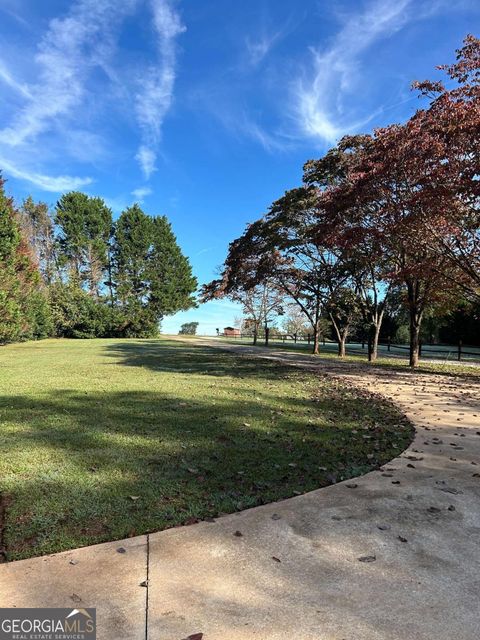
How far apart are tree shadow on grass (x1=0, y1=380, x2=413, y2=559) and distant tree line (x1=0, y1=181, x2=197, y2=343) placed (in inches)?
1303

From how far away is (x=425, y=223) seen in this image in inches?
410

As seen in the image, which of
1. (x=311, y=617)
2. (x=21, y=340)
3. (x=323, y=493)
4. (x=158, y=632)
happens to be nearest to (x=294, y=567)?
(x=311, y=617)

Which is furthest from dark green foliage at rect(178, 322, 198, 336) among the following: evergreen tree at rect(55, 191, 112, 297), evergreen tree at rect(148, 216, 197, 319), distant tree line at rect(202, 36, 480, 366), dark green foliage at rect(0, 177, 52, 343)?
distant tree line at rect(202, 36, 480, 366)

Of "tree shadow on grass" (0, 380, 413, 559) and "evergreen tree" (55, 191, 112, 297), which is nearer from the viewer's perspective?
"tree shadow on grass" (0, 380, 413, 559)

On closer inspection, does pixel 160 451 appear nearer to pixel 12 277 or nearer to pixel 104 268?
pixel 12 277

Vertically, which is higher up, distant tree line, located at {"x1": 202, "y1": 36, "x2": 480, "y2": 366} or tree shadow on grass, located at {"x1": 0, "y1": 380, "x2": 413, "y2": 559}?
distant tree line, located at {"x1": 202, "y1": 36, "x2": 480, "y2": 366}

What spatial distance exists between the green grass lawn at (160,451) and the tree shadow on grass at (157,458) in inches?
0.5

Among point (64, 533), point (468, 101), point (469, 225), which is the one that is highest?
point (468, 101)

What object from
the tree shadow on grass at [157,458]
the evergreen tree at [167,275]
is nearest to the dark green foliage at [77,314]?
the evergreen tree at [167,275]

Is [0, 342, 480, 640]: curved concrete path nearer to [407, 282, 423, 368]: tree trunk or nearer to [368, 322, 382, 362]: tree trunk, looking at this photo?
[407, 282, 423, 368]: tree trunk

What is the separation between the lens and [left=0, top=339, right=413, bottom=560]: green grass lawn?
309cm

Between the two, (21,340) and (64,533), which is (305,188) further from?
(21,340)

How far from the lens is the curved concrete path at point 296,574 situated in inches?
77.4

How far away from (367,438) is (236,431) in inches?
63.5
